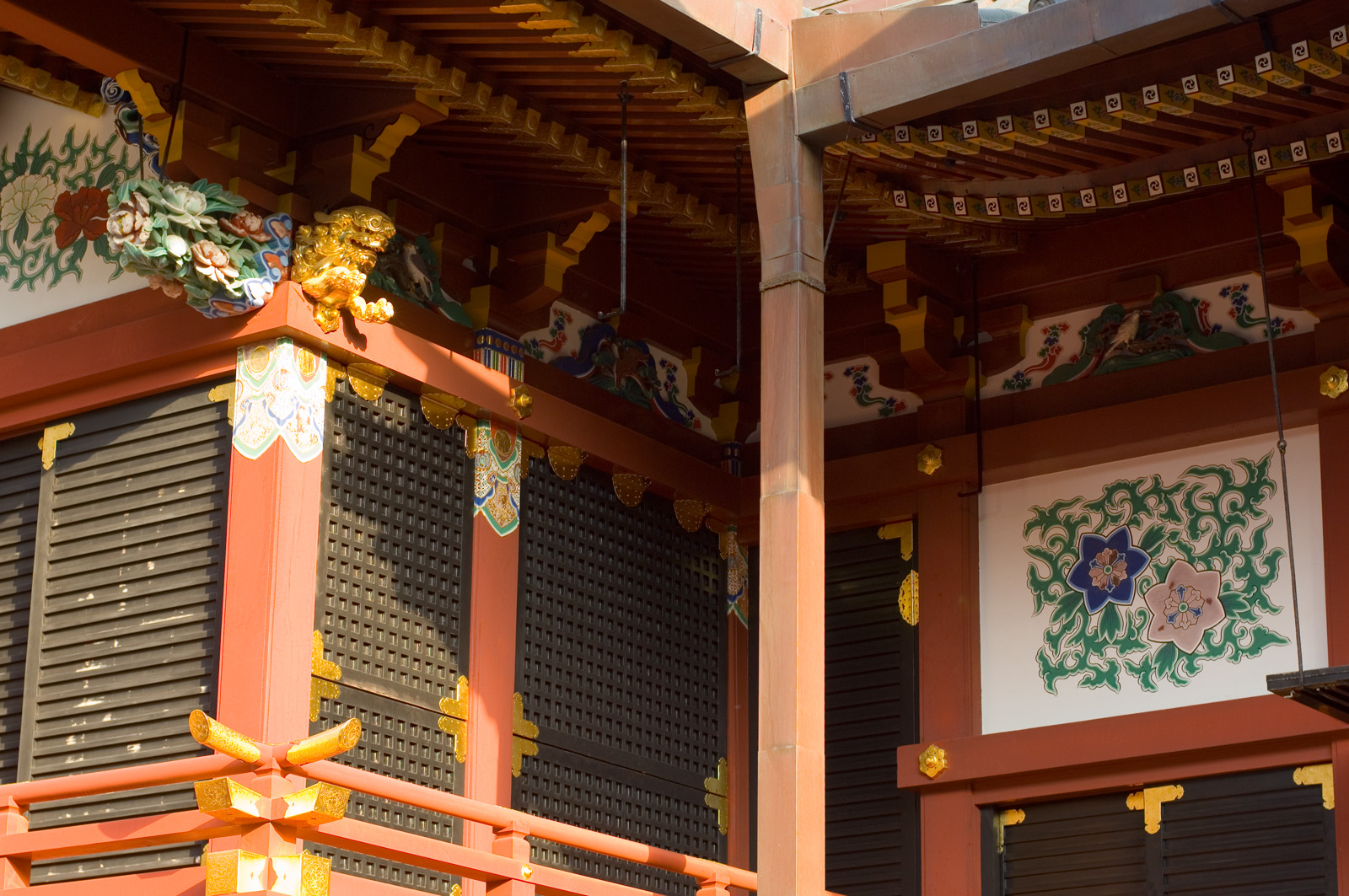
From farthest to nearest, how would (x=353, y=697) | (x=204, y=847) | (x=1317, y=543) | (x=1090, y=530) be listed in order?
(x=1090, y=530)
(x=1317, y=543)
(x=353, y=697)
(x=204, y=847)

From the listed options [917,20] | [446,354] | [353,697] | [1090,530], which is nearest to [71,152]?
[446,354]

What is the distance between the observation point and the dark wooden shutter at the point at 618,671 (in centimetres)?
846

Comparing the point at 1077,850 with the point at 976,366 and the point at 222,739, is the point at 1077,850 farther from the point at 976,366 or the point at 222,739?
the point at 222,739

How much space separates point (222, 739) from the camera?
250 inches

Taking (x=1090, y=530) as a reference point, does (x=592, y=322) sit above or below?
above

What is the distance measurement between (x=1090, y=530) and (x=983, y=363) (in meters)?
0.97

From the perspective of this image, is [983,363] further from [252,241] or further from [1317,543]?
[252,241]

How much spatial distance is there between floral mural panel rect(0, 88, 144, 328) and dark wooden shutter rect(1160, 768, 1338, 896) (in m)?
4.66

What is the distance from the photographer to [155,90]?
7715mm

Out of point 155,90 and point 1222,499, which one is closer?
point 155,90

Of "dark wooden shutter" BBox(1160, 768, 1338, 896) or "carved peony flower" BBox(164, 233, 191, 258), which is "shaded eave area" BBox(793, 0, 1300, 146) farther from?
"dark wooden shutter" BBox(1160, 768, 1338, 896)

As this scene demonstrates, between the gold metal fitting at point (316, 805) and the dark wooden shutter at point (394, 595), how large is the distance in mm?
957

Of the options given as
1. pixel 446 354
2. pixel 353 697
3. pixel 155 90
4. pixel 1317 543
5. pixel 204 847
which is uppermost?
pixel 155 90

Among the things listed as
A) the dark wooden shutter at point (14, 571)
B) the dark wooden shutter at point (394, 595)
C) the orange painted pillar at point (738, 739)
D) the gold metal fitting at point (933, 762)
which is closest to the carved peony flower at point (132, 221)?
the dark wooden shutter at point (394, 595)
